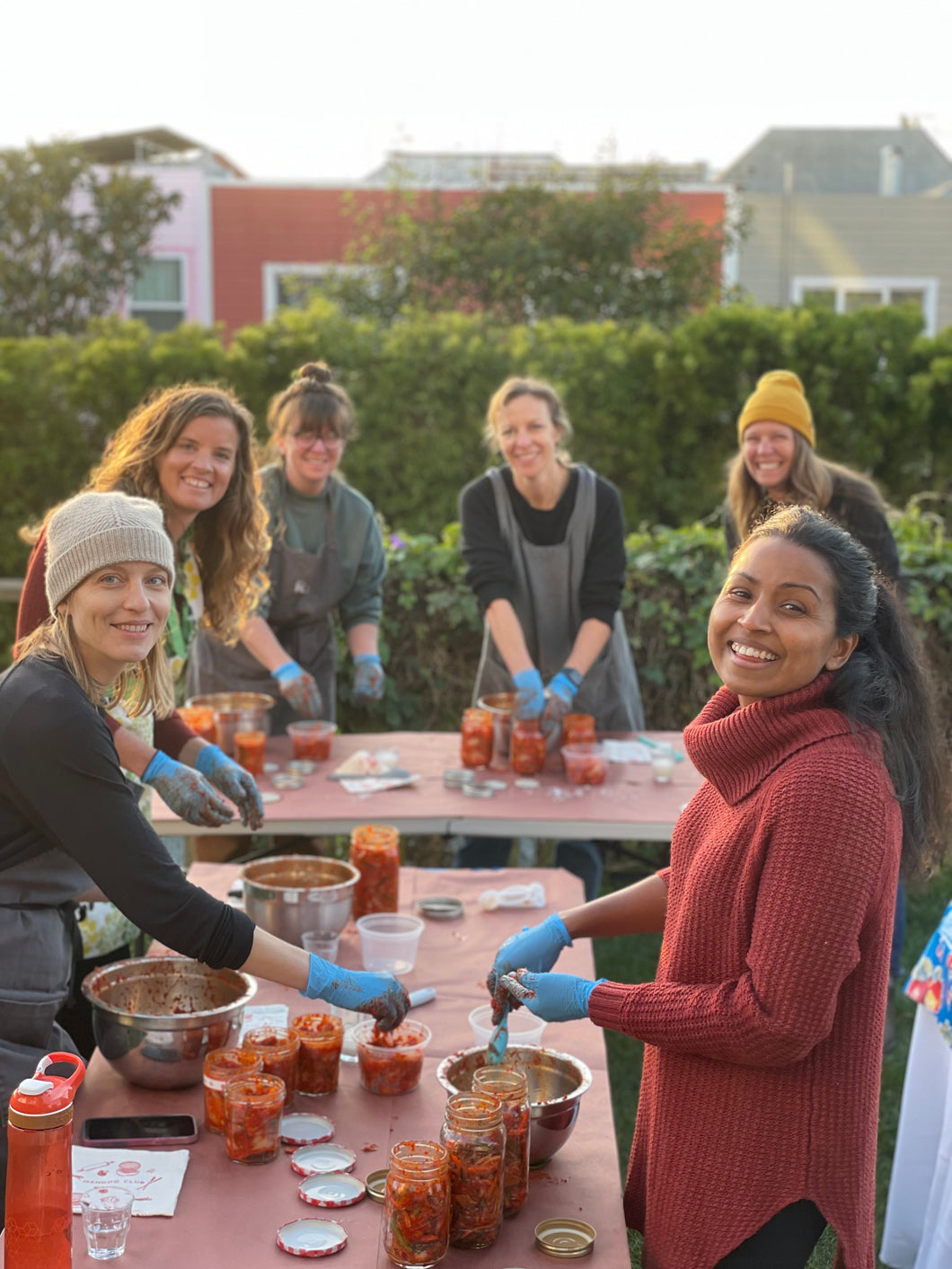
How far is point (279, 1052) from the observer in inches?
88.4

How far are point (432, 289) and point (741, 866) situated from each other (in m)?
12.6

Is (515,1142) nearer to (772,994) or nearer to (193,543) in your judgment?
(772,994)

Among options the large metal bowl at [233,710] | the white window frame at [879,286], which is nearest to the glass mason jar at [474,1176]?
the large metal bowl at [233,710]

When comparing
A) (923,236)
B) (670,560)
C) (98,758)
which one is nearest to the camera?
(98,758)

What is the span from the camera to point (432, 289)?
13.8 meters

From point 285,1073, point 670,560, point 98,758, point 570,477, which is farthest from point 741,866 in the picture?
point 670,560

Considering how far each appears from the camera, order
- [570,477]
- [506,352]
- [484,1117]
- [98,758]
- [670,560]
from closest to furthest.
→ [484,1117] → [98,758] → [570,477] → [670,560] → [506,352]

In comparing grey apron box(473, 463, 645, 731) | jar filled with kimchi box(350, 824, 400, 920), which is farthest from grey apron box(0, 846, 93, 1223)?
grey apron box(473, 463, 645, 731)

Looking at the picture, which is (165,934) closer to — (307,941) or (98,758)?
(98,758)

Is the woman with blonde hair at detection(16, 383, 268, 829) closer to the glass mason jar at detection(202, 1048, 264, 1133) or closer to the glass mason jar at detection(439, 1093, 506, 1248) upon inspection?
the glass mason jar at detection(202, 1048, 264, 1133)

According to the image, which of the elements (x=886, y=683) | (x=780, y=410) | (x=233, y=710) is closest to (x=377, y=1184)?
(x=886, y=683)

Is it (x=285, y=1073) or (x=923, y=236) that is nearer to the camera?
(x=285, y=1073)

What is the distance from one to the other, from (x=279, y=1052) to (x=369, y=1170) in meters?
0.29

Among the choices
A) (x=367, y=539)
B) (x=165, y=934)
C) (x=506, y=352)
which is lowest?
(x=165, y=934)
